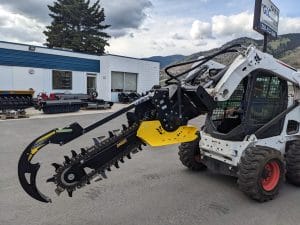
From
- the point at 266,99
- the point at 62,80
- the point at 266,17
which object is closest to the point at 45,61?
the point at 62,80

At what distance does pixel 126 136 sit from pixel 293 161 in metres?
2.94

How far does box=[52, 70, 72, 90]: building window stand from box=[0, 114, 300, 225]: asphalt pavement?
1747 centimetres

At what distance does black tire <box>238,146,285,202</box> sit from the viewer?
4539 mm

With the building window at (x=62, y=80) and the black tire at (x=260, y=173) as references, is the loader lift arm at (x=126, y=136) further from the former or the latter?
the building window at (x=62, y=80)

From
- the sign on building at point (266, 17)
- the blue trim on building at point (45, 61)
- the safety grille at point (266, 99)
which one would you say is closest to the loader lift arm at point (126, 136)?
the safety grille at point (266, 99)

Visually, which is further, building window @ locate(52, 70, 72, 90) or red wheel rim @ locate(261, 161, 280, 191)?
building window @ locate(52, 70, 72, 90)

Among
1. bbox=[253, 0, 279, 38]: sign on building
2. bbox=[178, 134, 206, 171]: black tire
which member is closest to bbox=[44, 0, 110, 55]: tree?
bbox=[253, 0, 279, 38]: sign on building

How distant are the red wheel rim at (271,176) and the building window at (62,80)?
66.6 ft

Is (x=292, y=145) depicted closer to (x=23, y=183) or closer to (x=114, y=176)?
(x=114, y=176)

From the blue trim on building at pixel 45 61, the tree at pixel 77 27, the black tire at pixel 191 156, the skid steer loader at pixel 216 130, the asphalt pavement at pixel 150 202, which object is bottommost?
the asphalt pavement at pixel 150 202

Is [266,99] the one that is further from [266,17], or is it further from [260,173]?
[266,17]

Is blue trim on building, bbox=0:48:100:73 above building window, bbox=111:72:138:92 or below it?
above

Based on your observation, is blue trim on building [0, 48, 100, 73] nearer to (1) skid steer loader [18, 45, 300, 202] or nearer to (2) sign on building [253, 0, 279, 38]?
(2) sign on building [253, 0, 279, 38]

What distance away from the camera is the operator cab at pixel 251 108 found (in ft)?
16.3
